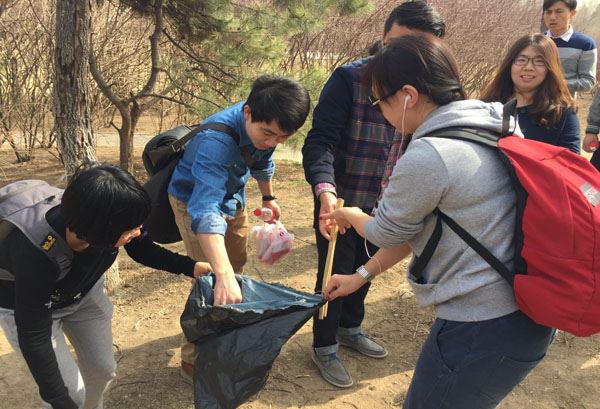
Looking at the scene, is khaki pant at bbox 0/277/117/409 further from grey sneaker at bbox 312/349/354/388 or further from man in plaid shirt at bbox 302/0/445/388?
grey sneaker at bbox 312/349/354/388

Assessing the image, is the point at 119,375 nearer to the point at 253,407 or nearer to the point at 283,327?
the point at 253,407

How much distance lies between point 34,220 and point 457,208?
1.23m

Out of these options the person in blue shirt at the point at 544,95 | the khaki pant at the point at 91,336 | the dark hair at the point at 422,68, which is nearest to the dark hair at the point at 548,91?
Answer: the person in blue shirt at the point at 544,95

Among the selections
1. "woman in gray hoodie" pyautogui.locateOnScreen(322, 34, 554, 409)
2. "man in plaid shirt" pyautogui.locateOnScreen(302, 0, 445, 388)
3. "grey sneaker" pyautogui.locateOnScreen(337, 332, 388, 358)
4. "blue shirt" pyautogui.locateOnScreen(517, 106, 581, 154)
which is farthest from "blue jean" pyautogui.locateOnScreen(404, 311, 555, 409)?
"blue shirt" pyautogui.locateOnScreen(517, 106, 581, 154)

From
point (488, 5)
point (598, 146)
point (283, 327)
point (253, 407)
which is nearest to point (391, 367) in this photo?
point (253, 407)

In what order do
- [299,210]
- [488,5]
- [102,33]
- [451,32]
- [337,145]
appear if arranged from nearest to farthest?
[337,145]
[299,210]
[102,33]
[451,32]
[488,5]

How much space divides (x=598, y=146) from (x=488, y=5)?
31.4ft

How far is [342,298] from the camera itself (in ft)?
8.68

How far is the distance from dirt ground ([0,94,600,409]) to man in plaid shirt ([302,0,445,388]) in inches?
7.2

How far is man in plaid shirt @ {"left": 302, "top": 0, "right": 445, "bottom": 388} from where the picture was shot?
6.77 ft

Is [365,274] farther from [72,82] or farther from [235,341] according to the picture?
[72,82]

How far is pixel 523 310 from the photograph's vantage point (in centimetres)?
127

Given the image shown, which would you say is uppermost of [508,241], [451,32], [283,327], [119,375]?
[451,32]

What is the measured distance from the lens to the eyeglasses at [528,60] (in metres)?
2.75
